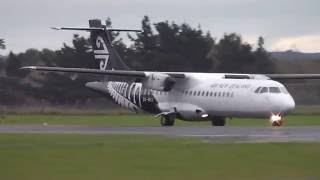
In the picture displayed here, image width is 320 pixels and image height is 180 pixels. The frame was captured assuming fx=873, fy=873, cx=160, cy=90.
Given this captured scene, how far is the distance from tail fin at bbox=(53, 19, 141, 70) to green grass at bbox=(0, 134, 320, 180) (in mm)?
27089

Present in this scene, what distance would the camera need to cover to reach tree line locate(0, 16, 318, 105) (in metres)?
89.9

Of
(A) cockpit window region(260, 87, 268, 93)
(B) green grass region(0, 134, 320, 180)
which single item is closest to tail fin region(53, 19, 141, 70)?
(A) cockpit window region(260, 87, 268, 93)

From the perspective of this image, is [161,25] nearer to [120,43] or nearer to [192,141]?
[120,43]

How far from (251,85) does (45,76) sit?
2092 inches

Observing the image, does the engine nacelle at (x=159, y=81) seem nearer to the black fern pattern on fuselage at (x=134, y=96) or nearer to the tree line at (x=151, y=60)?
the black fern pattern on fuselage at (x=134, y=96)

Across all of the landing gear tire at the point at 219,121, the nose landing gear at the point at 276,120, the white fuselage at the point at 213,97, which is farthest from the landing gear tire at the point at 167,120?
the nose landing gear at the point at 276,120

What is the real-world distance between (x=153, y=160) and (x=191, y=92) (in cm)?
2766

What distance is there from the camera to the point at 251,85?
143ft

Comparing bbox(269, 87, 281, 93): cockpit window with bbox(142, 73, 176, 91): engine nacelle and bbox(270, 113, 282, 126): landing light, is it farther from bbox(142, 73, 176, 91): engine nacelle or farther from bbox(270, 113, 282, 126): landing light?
bbox(142, 73, 176, 91): engine nacelle

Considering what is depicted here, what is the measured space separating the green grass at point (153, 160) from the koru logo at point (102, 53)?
27.5 metres

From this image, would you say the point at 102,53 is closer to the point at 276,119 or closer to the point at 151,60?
the point at 276,119

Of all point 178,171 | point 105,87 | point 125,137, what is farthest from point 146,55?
point 178,171

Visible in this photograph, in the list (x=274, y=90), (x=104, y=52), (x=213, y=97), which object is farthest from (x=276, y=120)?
(x=104, y=52)

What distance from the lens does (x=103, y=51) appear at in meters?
53.4
